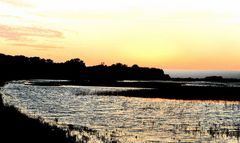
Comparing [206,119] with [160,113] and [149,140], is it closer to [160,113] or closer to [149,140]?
[160,113]

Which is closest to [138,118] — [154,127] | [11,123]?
[154,127]

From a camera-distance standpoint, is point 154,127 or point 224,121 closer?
Result: point 154,127

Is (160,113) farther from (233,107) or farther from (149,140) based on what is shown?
(149,140)

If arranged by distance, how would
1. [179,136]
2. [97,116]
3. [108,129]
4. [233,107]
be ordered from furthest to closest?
1. [233,107]
2. [97,116]
3. [108,129]
4. [179,136]

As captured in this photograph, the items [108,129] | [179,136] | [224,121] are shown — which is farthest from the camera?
[224,121]

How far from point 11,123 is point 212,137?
1722 cm

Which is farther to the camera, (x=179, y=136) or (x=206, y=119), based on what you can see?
(x=206, y=119)

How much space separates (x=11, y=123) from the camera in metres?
34.5

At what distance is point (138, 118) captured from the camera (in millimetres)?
52438

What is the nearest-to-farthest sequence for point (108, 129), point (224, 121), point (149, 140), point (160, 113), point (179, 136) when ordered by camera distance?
1. point (149, 140)
2. point (179, 136)
3. point (108, 129)
4. point (224, 121)
5. point (160, 113)

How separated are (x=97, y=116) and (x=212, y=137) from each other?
68.0 ft

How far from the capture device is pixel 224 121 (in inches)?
1994

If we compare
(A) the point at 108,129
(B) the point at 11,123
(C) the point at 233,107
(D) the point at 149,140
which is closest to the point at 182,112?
(C) the point at 233,107

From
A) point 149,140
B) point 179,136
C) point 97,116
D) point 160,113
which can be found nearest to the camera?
point 149,140
